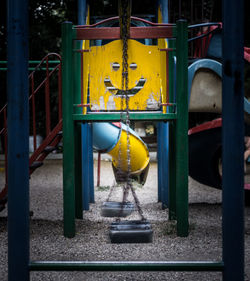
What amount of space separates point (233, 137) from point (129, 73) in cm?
172

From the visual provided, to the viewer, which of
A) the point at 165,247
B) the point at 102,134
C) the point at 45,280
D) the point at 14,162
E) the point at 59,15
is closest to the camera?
the point at 14,162

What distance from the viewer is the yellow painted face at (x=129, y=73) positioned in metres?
2.77

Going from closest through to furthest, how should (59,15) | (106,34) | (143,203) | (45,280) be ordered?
(45,280) → (106,34) → (143,203) → (59,15)

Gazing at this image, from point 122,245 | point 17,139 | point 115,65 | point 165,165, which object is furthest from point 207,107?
point 17,139

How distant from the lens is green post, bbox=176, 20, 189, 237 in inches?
103

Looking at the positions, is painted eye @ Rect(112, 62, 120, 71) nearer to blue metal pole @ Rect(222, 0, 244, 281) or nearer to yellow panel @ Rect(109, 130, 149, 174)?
blue metal pole @ Rect(222, 0, 244, 281)

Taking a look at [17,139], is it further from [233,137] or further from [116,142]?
[116,142]

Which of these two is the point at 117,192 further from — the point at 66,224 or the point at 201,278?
the point at 201,278

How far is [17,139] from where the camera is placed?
125cm

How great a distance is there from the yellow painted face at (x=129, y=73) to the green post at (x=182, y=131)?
22 cm

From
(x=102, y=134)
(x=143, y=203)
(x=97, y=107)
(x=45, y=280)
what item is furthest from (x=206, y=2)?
(x=45, y=280)

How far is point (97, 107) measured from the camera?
2795 mm

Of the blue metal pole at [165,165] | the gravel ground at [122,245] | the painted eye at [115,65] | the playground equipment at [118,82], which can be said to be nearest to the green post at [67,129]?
the playground equipment at [118,82]

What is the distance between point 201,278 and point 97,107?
5.09 feet
